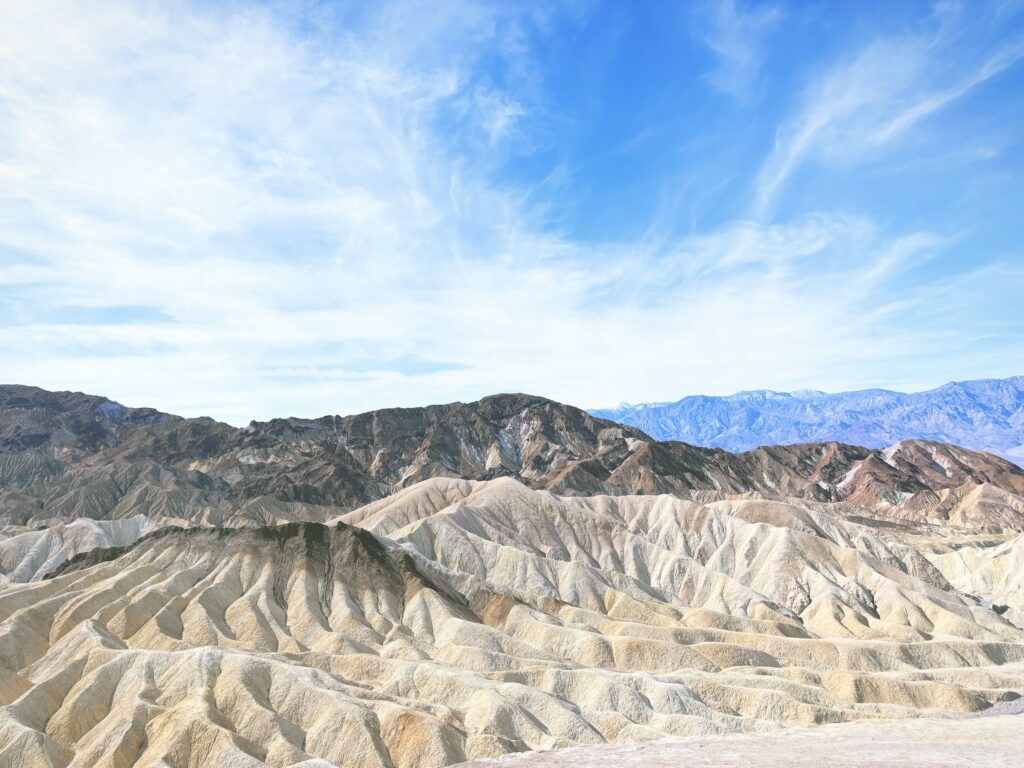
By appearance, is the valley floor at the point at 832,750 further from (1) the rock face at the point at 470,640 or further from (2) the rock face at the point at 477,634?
(2) the rock face at the point at 477,634

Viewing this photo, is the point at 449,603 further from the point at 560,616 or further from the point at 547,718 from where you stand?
the point at 547,718

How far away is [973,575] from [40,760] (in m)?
160

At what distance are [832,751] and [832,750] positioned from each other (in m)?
0.31

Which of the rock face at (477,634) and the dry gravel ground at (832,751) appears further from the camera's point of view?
the rock face at (477,634)

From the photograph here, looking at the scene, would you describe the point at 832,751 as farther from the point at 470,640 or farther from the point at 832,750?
the point at 470,640

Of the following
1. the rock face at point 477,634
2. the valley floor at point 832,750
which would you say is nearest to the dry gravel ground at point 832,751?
the valley floor at point 832,750

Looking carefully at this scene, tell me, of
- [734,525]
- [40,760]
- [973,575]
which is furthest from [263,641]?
[973,575]

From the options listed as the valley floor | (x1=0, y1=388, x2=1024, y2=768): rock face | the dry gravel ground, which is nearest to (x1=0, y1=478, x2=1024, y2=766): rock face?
(x1=0, y1=388, x2=1024, y2=768): rock face

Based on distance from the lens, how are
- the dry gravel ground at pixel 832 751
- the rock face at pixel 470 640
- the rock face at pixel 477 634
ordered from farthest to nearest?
the rock face at pixel 477 634, the rock face at pixel 470 640, the dry gravel ground at pixel 832 751

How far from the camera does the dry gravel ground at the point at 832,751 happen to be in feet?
137

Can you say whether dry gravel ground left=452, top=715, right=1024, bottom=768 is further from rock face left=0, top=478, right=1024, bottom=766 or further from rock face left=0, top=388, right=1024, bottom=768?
rock face left=0, top=388, right=1024, bottom=768

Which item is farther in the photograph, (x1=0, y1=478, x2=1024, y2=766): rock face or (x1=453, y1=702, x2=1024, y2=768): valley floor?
(x1=0, y1=478, x2=1024, y2=766): rock face

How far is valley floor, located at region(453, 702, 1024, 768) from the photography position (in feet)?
137

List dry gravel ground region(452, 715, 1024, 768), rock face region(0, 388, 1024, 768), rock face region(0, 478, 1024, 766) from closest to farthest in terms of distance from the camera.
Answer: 1. dry gravel ground region(452, 715, 1024, 768)
2. rock face region(0, 478, 1024, 766)
3. rock face region(0, 388, 1024, 768)
